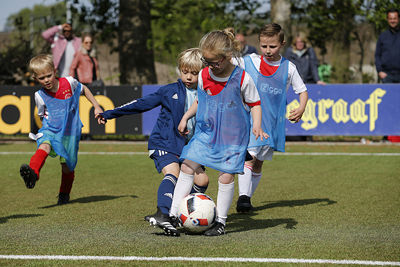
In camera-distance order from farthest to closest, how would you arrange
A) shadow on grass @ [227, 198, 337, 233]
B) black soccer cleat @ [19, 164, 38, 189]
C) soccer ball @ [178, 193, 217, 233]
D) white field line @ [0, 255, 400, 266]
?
black soccer cleat @ [19, 164, 38, 189] → shadow on grass @ [227, 198, 337, 233] → soccer ball @ [178, 193, 217, 233] → white field line @ [0, 255, 400, 266]

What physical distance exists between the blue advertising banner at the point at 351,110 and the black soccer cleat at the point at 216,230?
9.53 metres

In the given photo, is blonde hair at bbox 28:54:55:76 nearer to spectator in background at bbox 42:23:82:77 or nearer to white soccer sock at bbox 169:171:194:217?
white soccer sock at bbox 169:171:194:217

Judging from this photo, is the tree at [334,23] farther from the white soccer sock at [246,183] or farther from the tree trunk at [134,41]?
the white soccer sock at [246,183]

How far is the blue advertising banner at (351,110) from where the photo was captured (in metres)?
15.6

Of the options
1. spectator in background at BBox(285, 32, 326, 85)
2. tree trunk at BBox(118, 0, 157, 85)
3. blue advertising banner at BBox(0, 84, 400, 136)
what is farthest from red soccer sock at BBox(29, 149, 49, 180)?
tree trunk at BBox(118, 0, 157, 85)

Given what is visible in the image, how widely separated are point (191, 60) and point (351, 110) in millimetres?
9665

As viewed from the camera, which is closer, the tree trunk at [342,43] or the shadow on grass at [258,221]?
the shadow on grass at [258,221]

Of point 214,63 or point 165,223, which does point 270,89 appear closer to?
point 214,63

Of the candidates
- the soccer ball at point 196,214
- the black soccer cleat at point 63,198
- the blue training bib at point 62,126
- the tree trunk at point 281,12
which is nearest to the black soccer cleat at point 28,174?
the blue training bib at point 62,126

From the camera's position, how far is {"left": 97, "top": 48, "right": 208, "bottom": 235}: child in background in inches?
264

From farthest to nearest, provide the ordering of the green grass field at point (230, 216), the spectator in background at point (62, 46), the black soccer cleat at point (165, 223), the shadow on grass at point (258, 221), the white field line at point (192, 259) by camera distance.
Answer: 1. the spectator in background at point (62, 46)
2. the shadow on grass at point (258, 221)
3. the black soccer cleat at point (165, 223)
4. the green grass field at point (230, 216)
5. the white field line at point (192, 259)

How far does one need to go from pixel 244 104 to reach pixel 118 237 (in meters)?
1.59

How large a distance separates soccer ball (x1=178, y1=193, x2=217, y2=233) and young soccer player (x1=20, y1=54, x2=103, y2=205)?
7.19ft

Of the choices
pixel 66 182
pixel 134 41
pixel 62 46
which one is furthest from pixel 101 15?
pixel 66 182
